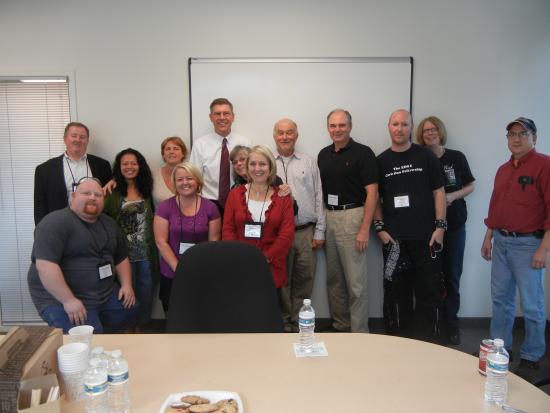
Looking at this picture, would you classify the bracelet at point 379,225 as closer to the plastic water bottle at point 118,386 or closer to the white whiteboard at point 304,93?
the white whiteboard at point 304,93

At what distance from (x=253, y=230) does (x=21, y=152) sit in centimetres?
233

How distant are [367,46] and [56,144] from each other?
111 inches

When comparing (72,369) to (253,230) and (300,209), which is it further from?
(300,209)

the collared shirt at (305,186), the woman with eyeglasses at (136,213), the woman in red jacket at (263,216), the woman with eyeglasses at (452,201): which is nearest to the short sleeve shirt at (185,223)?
the woman in red jacket at (263,216)

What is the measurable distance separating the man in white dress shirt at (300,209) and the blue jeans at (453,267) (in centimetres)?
105

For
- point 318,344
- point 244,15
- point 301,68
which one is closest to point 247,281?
point 318,344

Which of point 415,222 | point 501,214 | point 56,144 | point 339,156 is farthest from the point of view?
point 56,144

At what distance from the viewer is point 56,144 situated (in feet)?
11.4

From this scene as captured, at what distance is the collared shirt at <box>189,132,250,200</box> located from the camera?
10.5 feet

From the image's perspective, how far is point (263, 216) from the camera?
2.66 m

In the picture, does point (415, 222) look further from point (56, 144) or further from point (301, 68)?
point (56, 144)

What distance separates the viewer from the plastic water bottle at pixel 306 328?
1.48 metres

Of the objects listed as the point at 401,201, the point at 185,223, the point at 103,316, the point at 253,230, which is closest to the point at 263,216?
A: the point at 253,230

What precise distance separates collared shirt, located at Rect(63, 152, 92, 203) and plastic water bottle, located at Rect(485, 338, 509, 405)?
3.00 meters
